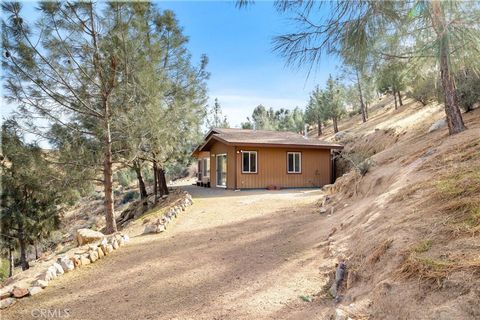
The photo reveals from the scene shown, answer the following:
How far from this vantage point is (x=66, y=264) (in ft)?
16.5

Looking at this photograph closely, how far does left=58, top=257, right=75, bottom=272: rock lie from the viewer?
4980 millimetres

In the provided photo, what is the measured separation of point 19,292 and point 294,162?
536 inches

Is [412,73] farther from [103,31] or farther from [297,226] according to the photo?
[103,31]

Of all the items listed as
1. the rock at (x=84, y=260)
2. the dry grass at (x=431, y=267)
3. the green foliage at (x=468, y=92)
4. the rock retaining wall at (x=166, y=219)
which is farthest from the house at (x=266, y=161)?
the dry grass at (x=431, y=267)

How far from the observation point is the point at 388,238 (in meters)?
3.37

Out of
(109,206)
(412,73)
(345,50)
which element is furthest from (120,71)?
(412,73)

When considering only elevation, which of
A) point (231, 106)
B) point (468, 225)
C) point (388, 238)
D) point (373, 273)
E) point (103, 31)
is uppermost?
point (231, 106)

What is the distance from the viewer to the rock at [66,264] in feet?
16.3

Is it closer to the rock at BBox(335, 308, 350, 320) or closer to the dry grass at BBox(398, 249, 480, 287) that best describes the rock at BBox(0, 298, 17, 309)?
the rock at BBox(335, 308, 350, 320)

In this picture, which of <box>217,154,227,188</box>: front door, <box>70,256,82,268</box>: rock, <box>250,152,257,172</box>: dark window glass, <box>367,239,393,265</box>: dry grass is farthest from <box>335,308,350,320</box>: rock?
<box>217,154,227,188</box>: front door

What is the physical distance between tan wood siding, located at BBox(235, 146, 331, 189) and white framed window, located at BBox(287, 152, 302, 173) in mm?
164

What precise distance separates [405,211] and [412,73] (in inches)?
127

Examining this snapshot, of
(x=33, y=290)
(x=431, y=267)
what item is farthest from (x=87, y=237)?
(x=431, y=267)

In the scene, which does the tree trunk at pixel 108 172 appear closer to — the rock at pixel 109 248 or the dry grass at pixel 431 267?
the rock at pixel 109 248
